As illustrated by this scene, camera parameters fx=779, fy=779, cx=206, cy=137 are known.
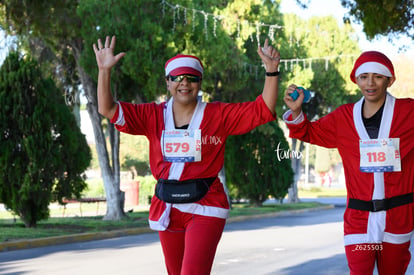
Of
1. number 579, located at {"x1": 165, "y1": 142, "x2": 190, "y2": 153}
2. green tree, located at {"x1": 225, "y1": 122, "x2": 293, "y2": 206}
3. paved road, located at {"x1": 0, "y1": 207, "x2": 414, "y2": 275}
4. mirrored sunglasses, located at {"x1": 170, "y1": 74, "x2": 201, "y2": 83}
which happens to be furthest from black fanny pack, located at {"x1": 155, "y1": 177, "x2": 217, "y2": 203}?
green tree, located at {"x1": 225, "y1": 122, "x2": 293, "y2": 206}

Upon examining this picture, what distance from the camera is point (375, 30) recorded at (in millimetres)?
16859

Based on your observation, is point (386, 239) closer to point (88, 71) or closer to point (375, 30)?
point (375, 30)

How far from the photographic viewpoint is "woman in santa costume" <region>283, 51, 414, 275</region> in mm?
4699

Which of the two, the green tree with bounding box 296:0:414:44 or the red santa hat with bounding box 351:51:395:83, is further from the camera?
the green tree with bounding box 296:0:414:44

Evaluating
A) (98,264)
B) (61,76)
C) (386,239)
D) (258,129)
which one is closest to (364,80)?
(386,239)

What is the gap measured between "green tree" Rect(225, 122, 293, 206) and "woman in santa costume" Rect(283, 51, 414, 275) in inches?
1001

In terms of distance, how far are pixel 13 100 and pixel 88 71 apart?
10.5 ft

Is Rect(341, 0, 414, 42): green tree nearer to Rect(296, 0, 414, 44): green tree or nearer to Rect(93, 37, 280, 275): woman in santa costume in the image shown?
Rect(296, 0, 414, 44): green tree

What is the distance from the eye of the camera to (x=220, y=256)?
12.1 metres

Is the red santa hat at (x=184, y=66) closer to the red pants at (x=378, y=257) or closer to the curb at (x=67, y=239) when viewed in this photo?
the red pants at (x=378, y=257)

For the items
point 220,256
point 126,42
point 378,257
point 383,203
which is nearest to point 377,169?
point 383,203

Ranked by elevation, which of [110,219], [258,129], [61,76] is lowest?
[110,219]

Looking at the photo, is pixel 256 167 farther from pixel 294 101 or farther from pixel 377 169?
pixel 377 169

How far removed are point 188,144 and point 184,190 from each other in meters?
0.30
